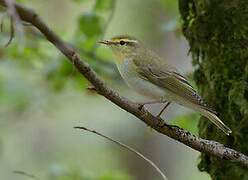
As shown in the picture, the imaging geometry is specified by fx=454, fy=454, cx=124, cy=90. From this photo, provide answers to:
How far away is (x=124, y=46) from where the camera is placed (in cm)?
416

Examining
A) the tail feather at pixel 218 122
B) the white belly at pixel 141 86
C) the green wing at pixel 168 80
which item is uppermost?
the green wing at pixel 168 80

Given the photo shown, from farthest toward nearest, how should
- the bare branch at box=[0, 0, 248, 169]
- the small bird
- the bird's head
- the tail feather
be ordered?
the bird's head → the small bird → the tail feather → the bare branch at box=[0, 0, 248, 169]

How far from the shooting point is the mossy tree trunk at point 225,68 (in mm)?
3209

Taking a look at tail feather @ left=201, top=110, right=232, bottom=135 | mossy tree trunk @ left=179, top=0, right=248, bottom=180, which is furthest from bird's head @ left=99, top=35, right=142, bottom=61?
tail feather @ left=201, top=110, right=232, bottom=135

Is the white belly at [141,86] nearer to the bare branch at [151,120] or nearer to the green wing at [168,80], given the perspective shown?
the green wing at [168,80]

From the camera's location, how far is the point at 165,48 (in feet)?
26.7

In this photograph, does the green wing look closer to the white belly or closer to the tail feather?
the white belly

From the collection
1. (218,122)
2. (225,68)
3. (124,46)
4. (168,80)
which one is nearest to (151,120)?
(218,122)

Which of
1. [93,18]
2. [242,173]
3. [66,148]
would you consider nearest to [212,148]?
[242,173]

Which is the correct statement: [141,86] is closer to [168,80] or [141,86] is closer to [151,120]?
[168,80]

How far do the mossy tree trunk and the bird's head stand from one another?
2.66ft

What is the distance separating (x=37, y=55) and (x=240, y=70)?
291cm

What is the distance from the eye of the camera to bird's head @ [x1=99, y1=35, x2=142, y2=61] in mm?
4086

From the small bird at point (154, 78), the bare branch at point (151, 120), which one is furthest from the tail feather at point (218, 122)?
the bare branch at point (151, 120)
